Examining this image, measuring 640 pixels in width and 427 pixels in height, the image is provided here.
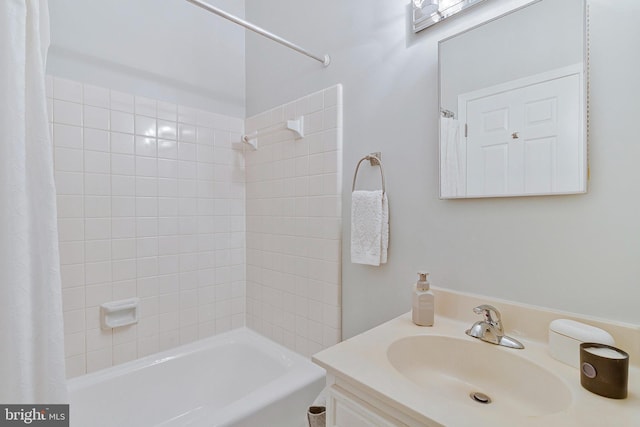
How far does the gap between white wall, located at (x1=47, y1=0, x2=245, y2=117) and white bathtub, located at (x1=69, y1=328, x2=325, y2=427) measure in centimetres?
146

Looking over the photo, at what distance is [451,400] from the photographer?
24.5 inches

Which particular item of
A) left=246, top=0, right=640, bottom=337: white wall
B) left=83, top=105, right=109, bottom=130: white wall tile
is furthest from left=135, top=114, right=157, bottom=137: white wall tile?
left=246, top=0, right=640, bottom=337: white wall

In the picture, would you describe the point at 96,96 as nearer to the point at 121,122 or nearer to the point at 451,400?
the point at 121,122

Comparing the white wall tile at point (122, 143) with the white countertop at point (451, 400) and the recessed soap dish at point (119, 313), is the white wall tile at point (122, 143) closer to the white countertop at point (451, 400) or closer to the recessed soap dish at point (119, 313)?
the recessed soap dish at point (119, 313)

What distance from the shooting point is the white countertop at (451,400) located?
0.56 meters

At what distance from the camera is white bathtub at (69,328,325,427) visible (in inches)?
47.8

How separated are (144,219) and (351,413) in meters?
1.44

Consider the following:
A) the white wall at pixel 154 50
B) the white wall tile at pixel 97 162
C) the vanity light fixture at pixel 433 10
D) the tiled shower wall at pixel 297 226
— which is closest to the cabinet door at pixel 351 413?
the tiled shower wall at pixel 297 226

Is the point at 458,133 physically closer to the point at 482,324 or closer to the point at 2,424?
the point at 482,324

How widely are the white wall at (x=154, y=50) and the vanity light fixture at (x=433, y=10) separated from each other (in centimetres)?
128

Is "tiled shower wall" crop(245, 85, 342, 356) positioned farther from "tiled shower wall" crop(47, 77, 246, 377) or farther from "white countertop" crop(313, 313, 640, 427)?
"white countertop" crop(313, 313, 640, 427)

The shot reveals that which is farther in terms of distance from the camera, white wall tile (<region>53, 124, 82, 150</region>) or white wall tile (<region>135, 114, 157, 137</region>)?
white wall tile (<region>135, 114, 157, 137</region>)

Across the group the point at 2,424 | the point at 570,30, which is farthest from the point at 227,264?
the point at 570,30

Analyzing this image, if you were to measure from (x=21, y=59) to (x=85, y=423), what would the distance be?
1481mm
